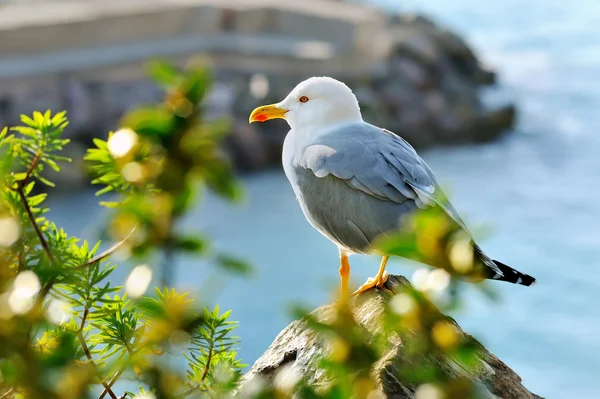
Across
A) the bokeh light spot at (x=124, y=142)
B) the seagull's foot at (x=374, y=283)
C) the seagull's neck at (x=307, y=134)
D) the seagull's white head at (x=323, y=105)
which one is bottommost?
the bokeh light spot at (x=124, y=142)

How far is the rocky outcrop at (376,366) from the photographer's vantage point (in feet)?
3.12

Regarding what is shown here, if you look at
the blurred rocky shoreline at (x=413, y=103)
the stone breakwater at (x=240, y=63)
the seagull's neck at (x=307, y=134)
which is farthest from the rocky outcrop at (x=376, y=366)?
the blurred rocky shoreline at (x=413, y=103)

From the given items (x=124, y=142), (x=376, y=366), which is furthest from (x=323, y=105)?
(x=124, y=142)

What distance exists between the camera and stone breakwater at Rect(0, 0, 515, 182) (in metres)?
5.91

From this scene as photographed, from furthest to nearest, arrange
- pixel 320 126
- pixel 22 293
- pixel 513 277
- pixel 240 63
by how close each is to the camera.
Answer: pixel 240 63 → pixel 320 126 → pixel 513 277 → pixel 22 293

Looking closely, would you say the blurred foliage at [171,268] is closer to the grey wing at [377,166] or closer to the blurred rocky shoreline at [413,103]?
the grey wing at [377,166]

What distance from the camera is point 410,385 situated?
95 cm

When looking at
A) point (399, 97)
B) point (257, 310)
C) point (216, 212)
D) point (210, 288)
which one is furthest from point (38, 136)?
point (399, 97)

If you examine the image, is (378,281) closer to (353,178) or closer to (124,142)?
(353,178)

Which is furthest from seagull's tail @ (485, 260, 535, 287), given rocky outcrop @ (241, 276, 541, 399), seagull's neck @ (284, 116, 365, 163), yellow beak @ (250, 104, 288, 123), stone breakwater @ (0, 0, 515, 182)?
stone breakwater @ (0, 0, 515, 182)

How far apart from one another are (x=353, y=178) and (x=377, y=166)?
38 millimetres

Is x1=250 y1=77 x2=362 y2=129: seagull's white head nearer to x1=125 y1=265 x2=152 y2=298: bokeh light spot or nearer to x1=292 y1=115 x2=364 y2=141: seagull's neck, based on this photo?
x1=292 y1=115 x2=364 y2=141: seagull's neck

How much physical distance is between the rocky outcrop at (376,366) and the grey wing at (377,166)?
14 cm

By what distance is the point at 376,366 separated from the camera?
97cm
